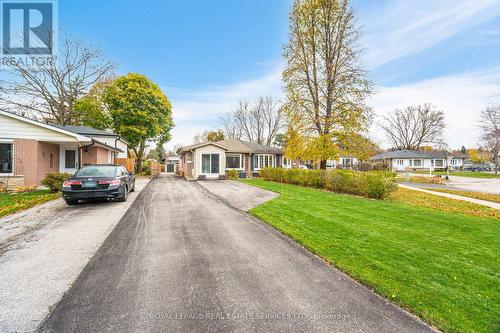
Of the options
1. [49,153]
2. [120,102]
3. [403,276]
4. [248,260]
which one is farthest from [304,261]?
[120,102]

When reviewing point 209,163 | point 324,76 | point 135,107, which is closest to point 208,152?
point 209,163

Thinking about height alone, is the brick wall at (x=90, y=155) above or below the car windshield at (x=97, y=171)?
above

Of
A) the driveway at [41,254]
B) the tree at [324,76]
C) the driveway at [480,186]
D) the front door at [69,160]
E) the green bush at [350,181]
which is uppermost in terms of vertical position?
the tree at [324,76]

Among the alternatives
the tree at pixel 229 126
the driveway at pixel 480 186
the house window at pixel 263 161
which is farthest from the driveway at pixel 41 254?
the tree at pixel 229 126

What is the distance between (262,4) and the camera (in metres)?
16.6

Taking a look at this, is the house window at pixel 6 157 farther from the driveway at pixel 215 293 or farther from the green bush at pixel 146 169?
the green bush at pixel 146 169

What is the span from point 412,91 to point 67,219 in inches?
1082

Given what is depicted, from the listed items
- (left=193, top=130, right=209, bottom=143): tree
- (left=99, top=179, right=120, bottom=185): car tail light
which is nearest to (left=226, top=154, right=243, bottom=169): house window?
(left=99, top=179, right=120, bottom=185): car tail light

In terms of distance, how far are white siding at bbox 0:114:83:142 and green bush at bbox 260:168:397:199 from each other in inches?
575

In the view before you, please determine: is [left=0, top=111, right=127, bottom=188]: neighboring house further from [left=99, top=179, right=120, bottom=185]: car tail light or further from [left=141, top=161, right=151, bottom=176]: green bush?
[left=141, top=161, right=151, bottom=176]: green bush

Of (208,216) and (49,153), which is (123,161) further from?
(208,216)

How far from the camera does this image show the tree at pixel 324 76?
16.3 meters

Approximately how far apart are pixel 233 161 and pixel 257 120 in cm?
2745

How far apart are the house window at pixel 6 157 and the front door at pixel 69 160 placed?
395 cm
